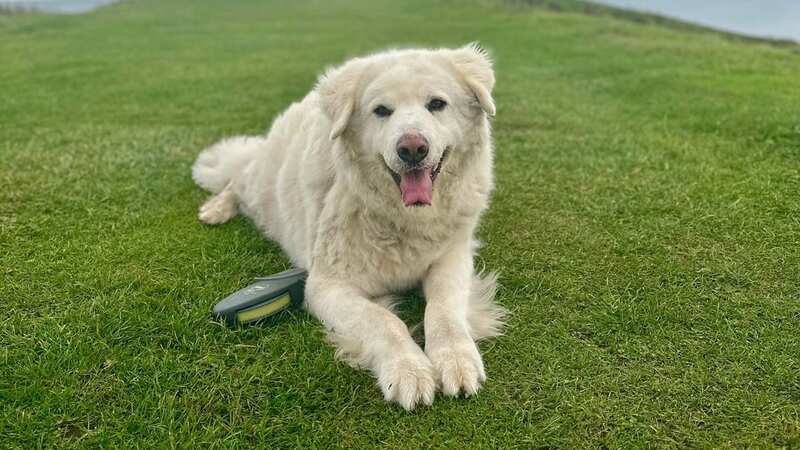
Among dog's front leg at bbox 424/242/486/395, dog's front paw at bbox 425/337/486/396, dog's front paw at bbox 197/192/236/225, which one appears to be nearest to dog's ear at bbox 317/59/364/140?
dog's front leg at bbox 424/242/486/395

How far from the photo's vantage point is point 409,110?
3.21 meters

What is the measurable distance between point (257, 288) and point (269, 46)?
16.1 m

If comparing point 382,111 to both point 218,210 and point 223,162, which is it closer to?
point 218,210

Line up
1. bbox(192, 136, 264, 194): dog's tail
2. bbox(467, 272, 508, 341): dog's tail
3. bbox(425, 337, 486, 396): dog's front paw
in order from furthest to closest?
bbox(192, 136, 264, 194): dog's tail < bbox(467, 272, 508, 341): dog's tail < bbox(425, 337, 486, 396): dog's front paw

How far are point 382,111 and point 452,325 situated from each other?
1.21 metres

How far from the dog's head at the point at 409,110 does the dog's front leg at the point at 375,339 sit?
607 millimetres

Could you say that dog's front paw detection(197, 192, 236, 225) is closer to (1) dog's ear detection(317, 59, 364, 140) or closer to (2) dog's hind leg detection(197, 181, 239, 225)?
(2) dog's hind leg detection(197, 181, 239, 225)

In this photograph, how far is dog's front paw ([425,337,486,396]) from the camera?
Answer: 8.61 ft

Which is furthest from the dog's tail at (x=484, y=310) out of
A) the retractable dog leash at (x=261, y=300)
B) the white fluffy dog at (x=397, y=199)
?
the retractable dog leash at (x=261, y=300)

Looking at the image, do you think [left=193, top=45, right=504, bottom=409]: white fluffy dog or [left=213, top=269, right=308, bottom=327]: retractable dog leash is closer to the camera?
[left=193, top=45, right=504, bottom=409]: white fluffy dog

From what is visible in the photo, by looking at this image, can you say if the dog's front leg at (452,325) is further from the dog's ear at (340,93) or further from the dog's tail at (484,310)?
the dog's ear at (340,93)

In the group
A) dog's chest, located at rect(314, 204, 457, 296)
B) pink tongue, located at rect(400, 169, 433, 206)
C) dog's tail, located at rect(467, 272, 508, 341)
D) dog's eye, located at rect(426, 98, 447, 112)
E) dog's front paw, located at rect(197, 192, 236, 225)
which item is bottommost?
dog's front paw, located at rect(197, 192, 236, 225)

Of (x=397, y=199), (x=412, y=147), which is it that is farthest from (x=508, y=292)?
(x=412, y=147)

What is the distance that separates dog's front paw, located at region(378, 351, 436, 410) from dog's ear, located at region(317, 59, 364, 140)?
1.33 m
